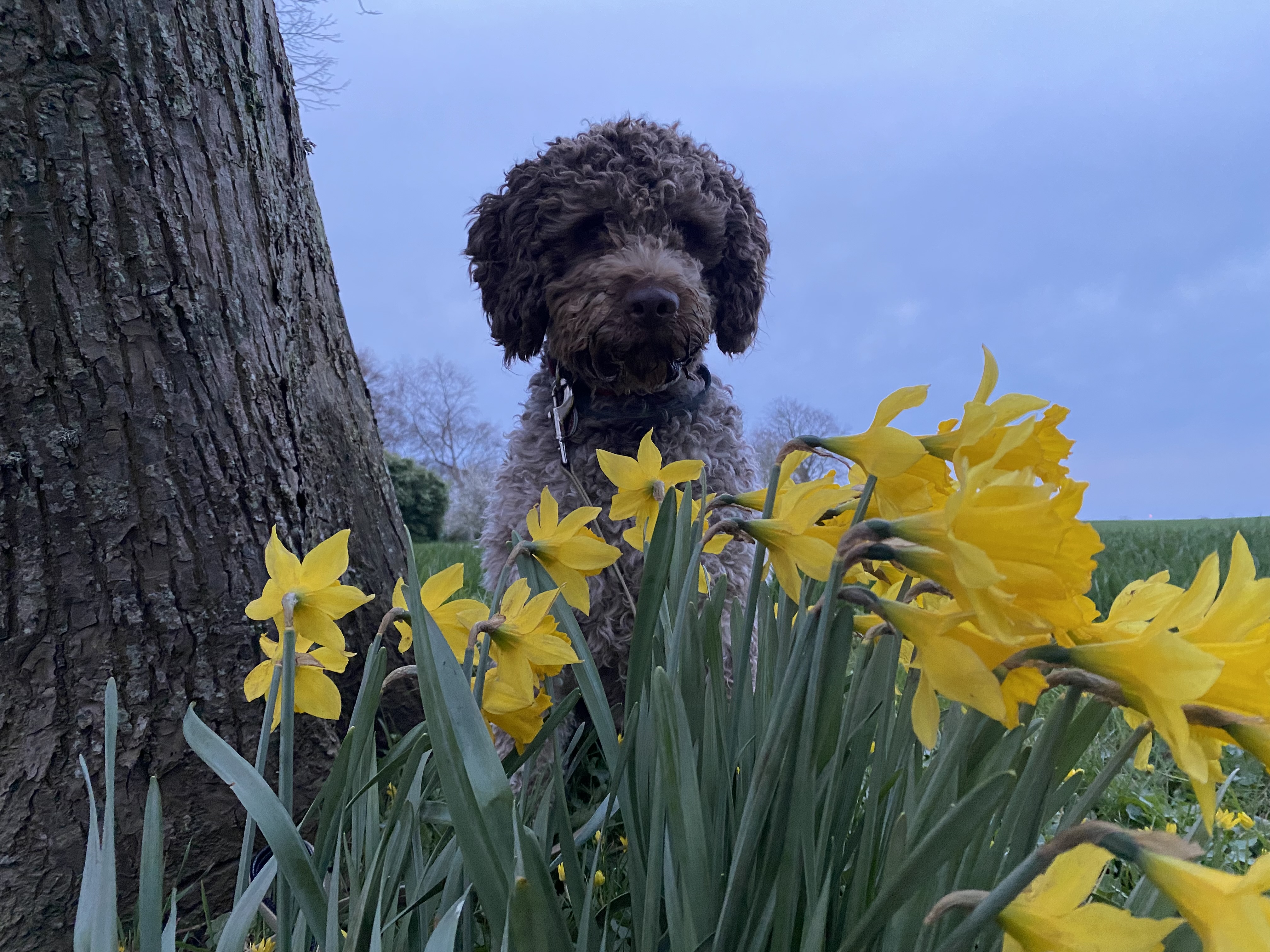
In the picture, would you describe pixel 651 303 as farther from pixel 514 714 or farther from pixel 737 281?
pixel 514 714

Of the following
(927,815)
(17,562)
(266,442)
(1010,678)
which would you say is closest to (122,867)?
(17,562)

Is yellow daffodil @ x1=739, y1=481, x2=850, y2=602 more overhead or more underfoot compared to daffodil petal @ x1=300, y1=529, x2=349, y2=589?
more underfoot

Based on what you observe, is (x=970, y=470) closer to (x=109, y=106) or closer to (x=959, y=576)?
(x=959, y=576)

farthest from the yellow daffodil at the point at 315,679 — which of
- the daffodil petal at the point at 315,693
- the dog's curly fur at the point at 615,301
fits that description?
the dog's curly fur at the point at 615,301

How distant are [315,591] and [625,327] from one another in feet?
5.78

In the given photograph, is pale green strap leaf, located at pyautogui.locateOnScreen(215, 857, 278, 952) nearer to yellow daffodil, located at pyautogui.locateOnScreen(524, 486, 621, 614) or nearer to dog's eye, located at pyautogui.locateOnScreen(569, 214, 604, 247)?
yellow daffodil, located at pyautogui.locateOnScreen(524, 486, 621, 614)

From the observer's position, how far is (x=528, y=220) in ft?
9.66

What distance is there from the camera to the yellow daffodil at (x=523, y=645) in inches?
33.4

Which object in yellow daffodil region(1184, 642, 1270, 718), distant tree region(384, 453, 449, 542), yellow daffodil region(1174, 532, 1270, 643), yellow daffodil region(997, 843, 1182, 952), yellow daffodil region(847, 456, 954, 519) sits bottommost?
yellow daffodil region(997, 843, 1182, 952)

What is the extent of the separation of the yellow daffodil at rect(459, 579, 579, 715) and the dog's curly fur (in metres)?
1.38

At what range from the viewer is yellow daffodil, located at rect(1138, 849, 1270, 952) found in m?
0.42

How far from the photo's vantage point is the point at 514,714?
36.9 inches

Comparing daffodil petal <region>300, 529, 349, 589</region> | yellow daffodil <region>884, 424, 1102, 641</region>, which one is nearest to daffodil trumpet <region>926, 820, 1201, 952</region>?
yellow daffodil <region>884, 424, 1102, 641</region>

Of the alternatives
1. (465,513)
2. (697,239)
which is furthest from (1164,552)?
(465,513)
